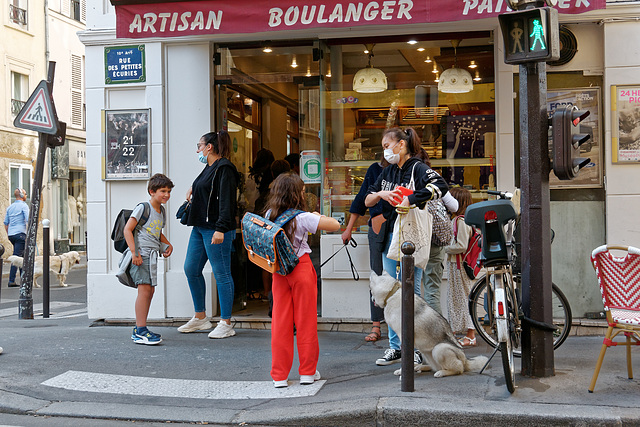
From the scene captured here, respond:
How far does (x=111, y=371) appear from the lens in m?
6.09

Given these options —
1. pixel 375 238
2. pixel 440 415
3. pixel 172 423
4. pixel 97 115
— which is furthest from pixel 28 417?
pixel 97 115

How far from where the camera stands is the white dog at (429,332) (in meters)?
5.33

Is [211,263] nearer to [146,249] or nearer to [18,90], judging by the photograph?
[146,249]

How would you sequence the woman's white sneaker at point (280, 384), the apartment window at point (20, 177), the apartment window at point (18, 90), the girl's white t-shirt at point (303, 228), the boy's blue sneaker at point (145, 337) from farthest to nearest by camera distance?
the apartment window at point (18, 90)
the apartment window at point (20, 177)
the boy's blue sneaker at point (145, 337)
the woman's white sneaker at point (280, 384)
the girl's white t-shirt at point (303, 228)

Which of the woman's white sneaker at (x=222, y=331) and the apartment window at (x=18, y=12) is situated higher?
the apartment window at (x=18, y=12)

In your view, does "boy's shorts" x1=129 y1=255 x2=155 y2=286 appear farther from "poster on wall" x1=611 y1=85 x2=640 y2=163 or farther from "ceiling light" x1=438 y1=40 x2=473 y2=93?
"poster on wall" x1=611 y1=85 x2=640 y2=163

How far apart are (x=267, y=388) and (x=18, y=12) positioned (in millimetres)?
21589

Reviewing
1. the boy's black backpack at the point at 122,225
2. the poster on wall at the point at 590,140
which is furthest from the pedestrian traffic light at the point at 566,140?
the boy's black backpack at the point at 122,225

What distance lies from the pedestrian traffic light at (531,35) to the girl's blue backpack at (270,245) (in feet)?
6.79

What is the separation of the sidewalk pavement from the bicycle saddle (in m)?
0.93

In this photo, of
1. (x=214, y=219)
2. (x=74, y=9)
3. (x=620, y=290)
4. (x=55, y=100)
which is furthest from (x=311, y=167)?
(x=74, y=9)

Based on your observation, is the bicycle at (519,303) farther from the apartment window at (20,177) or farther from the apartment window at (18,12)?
the apartment window at (18,12)

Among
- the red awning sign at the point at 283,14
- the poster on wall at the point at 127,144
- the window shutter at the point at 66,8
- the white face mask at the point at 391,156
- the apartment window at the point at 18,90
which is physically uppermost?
the window shutter at the point at 66,8

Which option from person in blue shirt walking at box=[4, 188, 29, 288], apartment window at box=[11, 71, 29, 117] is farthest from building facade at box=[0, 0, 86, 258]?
person in blue shirt walking at box=[4, 188, 29, 288]
